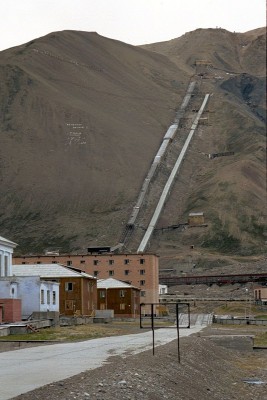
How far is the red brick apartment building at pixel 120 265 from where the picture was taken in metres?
122

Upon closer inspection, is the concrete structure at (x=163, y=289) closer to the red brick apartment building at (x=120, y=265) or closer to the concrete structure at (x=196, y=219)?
the red brick apartment building at (x=120, y=265)

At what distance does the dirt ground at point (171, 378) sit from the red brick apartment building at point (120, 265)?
8117cm

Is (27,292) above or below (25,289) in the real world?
below

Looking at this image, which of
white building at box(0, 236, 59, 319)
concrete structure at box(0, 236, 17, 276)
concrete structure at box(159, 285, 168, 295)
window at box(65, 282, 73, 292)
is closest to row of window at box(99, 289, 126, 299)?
window at box(65, 282, 73, 292)

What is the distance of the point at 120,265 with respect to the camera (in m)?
128

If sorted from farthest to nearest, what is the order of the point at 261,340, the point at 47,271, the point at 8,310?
the point at 47,271 < the point at 8,310 < the point at 261,340

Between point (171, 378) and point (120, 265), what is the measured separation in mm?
101991

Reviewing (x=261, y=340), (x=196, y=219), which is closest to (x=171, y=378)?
(x=261, y=340)

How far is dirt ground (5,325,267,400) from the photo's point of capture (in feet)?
69.7

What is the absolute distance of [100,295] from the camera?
3844 inches

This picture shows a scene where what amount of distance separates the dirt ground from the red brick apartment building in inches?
3196

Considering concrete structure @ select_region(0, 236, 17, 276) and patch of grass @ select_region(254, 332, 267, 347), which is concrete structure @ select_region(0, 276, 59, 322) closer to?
concrete structure @ select_region(0, 236, 17, 276)

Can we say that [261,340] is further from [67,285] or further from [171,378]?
[67,285]

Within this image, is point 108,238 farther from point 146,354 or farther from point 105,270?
point 146,354
